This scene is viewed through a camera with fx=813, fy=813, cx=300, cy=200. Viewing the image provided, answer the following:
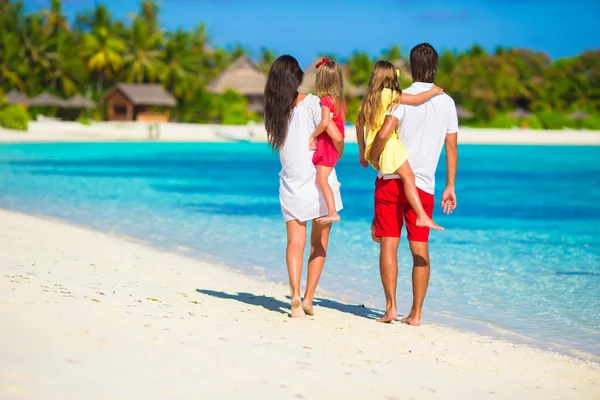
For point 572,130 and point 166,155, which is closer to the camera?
point 166,155

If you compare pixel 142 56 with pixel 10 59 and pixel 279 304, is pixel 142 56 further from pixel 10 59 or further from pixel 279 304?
pixel 279 304

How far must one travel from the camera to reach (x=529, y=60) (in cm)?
8181

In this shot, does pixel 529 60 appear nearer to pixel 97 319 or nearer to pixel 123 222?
pixel 123 222

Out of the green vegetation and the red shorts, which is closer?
the red shorts

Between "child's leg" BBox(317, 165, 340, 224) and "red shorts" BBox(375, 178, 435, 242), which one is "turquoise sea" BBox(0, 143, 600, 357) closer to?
"red shorts" BBox(375, 178, 435, 242)

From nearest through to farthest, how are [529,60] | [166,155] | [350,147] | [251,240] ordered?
[251,240], [166,155], [350,147], [529,60]

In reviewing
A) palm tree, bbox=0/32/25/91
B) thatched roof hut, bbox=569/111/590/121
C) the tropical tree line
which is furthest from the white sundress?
thatched roof hut, bbox=569/111/590/121

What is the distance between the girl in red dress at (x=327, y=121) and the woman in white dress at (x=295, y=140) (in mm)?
50

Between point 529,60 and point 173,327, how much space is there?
82.3 meters

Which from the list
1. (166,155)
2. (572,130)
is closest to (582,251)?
(166,155)

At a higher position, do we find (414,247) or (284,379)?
(414,247)

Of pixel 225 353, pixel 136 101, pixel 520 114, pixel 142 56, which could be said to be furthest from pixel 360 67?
pixel 225 353

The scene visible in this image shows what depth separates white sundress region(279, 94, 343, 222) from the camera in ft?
16.6

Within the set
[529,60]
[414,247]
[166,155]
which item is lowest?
[166,155]
